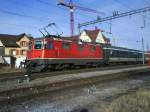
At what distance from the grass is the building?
5021cm

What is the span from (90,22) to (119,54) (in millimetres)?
7081

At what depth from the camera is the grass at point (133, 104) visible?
26.0 feet

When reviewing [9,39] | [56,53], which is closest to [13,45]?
[9,39]

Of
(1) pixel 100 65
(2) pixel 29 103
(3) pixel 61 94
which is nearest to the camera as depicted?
(2) pixel 29 103

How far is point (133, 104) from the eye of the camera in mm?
8750

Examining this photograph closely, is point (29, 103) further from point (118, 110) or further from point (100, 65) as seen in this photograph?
point (100, 65)

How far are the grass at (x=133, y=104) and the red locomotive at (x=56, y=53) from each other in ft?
44.9

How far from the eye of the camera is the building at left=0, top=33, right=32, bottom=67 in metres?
59.3

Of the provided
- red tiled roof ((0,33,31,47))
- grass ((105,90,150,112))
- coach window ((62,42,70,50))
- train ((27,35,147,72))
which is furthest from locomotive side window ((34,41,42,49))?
red tiled roof ((0,33,31,47))

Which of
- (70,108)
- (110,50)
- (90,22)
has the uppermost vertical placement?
(90,22)

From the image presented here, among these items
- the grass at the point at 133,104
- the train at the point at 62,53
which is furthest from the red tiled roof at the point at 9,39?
the grass at the point at 133,104

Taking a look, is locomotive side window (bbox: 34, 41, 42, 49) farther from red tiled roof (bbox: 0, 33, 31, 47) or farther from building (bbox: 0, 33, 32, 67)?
red tiled roof (bbox: 0, 33, 31, 47)

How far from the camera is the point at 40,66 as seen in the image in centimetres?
2247

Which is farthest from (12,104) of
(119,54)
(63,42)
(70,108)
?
(119,54)
